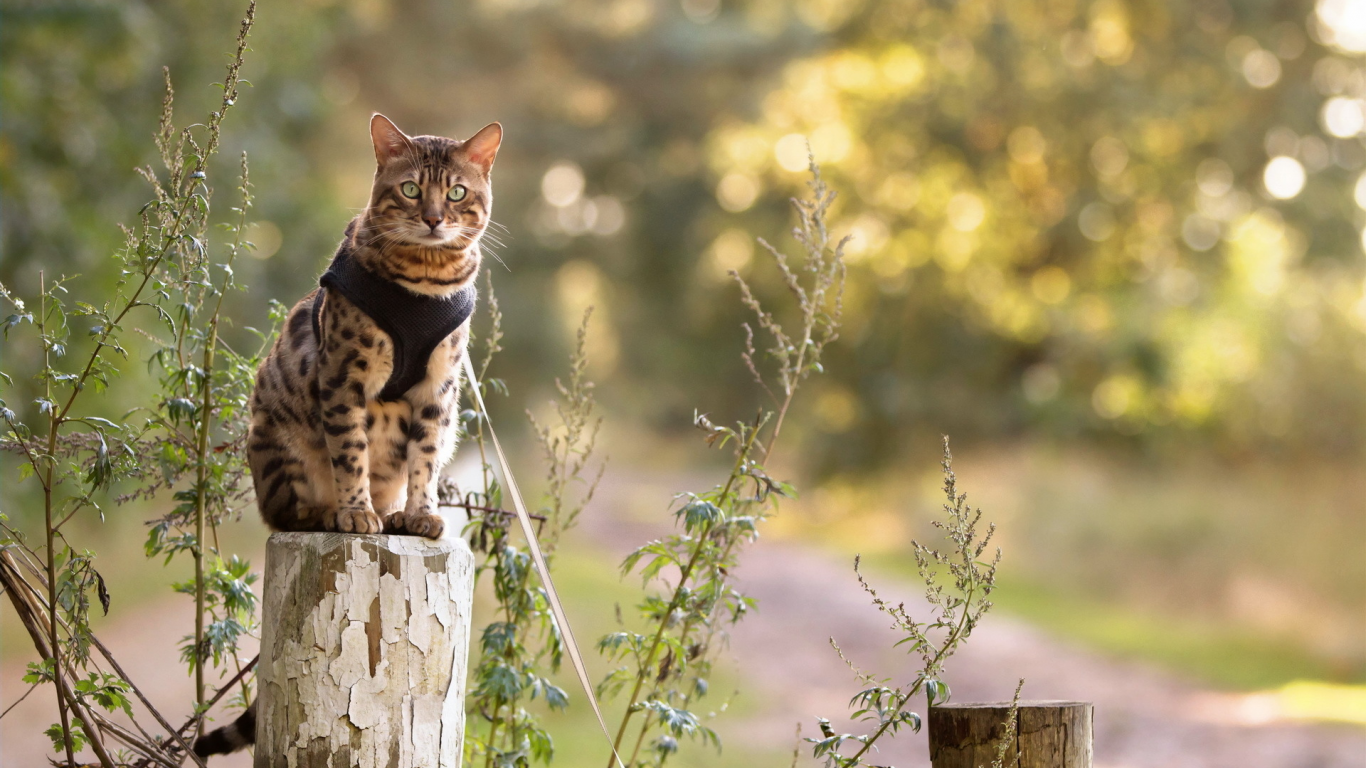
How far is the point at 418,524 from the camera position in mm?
2928

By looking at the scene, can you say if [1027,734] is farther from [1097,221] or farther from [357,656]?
[1097,221]

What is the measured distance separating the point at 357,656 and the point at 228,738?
21.6 inches

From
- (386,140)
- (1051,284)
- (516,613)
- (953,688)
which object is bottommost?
(516,613)

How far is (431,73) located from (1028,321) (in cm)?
901

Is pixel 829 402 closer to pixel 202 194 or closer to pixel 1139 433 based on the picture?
pixel 1139 433

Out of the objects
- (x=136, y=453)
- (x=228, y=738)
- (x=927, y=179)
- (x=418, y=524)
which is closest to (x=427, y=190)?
(x=418, y=524)

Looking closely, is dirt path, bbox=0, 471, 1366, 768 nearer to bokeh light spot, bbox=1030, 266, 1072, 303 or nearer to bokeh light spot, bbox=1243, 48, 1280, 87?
bokeh light spot, bbox=1030, 266, 1072, 303

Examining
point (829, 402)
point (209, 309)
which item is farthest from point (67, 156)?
point (829, 402)

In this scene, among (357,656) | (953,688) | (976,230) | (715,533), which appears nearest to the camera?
(357,656)

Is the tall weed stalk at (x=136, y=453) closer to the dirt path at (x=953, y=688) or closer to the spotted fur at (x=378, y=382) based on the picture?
the spotted fur at (x=378, y=382)

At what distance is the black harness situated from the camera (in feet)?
9.66

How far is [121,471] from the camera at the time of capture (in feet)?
9.45

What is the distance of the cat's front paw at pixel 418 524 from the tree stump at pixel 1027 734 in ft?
4.21

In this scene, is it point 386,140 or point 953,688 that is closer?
point 386,140
